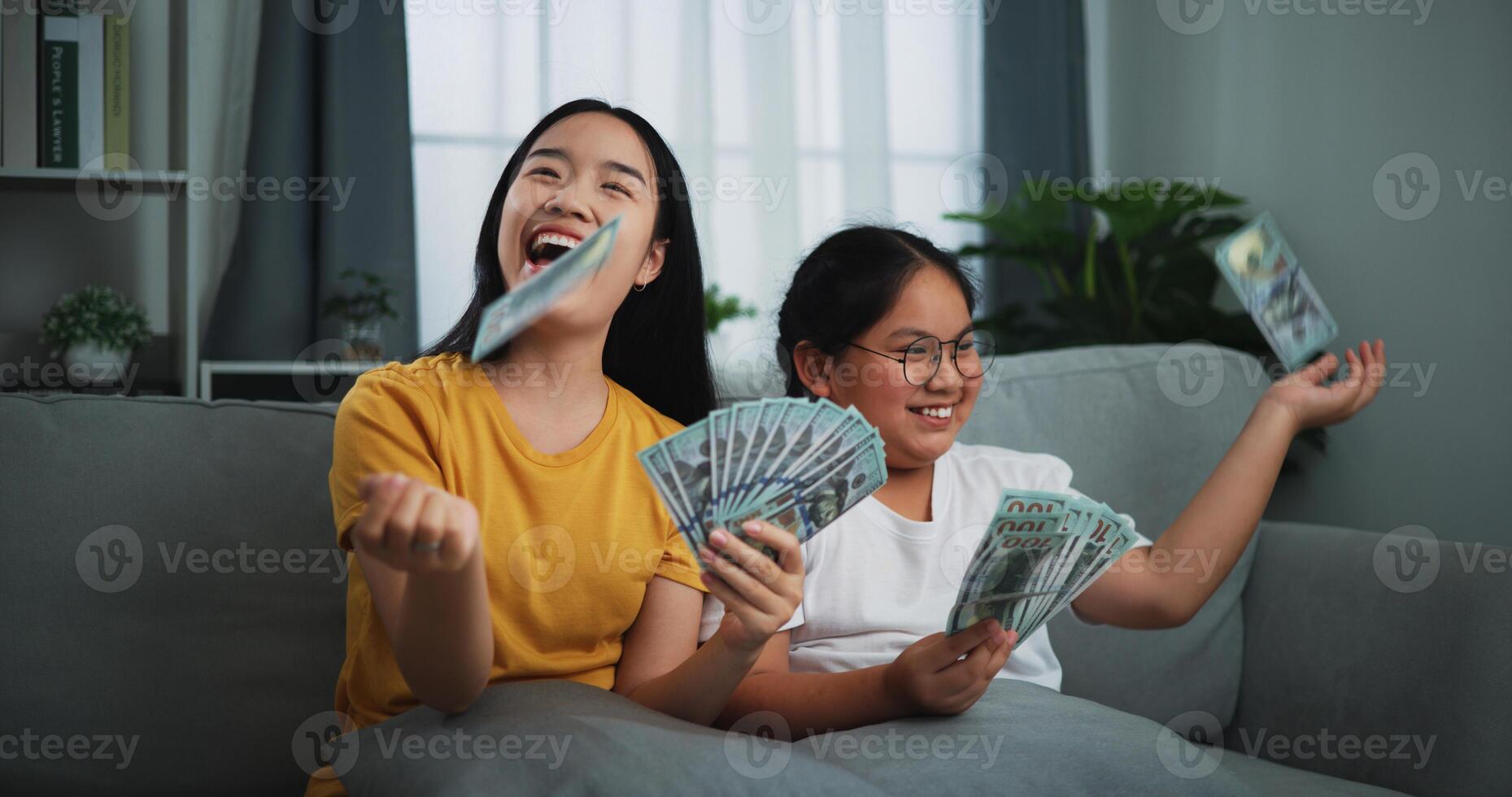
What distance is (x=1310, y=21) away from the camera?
2725 mm

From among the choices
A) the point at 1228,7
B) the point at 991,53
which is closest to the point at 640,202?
the point at 1228,7

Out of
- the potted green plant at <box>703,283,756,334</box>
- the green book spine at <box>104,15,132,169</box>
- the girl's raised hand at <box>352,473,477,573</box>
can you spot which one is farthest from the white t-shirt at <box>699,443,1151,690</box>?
the green book spine at <box>104,15,132,169</box>

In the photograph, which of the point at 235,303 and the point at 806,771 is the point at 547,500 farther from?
the point at 235,303

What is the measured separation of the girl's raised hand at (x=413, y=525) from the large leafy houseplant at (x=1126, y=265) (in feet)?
7.69

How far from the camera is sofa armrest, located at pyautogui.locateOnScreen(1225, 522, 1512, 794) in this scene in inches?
50.5

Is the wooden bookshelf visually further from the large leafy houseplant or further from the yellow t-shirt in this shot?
the large leafy houseplant

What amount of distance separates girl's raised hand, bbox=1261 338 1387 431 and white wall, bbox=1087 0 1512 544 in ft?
3.62

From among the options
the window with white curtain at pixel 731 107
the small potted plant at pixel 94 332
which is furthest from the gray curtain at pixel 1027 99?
the small potted plant at pixel 94 332

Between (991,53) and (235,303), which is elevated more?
(991,53)

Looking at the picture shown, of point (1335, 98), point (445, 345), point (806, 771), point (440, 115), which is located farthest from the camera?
point (440, 115)

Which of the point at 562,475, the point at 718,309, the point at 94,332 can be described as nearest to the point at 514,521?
the point at 562,475

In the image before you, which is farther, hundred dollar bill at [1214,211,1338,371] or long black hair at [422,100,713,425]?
hundred dollar bill at [1214,211,1338,371]

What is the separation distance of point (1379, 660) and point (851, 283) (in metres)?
0.84

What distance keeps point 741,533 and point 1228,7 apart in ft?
9.11
